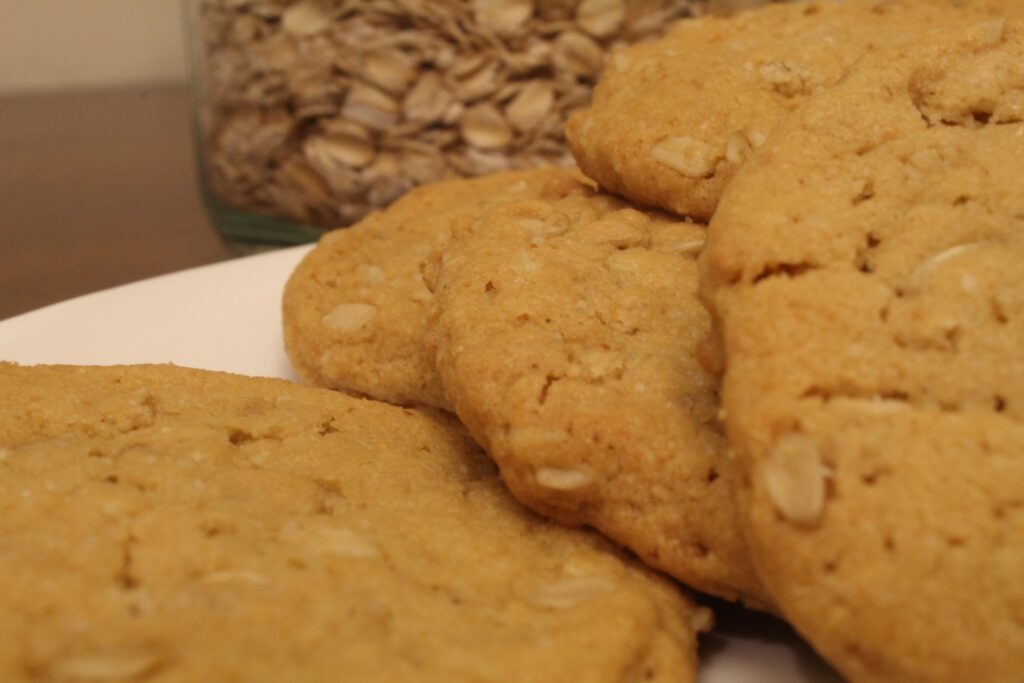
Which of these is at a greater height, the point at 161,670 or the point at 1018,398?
the point at 1018,398

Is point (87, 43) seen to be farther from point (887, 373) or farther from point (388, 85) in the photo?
point (887, 373)

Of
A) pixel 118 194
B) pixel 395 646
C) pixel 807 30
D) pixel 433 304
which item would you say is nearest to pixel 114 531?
pixel 395 646

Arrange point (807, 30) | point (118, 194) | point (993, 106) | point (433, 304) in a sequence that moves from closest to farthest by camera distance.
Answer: point (993, 106) → point (433, 304) → point (807, 30) → point (118, 194)

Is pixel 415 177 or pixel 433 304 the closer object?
pixel 433 304

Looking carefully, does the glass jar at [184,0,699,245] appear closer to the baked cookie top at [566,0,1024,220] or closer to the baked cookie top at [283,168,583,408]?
the baked cookie top at [283,168,583,408]

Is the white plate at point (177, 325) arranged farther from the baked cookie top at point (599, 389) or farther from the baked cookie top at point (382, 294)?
the baked cookie top at point (599, 389)

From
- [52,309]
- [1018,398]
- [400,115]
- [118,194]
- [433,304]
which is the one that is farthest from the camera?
[118,194]

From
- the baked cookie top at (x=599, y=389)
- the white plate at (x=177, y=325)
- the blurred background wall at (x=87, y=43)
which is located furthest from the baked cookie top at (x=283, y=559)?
the blurred background wall at (x=87, y=43)

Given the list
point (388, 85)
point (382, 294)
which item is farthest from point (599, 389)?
point (388, 85)

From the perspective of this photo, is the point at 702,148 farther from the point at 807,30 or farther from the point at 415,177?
the point at 415,177
